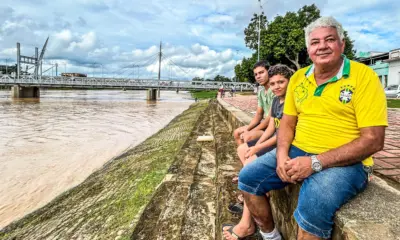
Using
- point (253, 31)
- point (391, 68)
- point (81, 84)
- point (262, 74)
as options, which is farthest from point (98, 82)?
point (262, 74)

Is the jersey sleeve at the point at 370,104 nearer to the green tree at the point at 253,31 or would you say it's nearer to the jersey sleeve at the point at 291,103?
the jersey sleeve at the point at 291,103

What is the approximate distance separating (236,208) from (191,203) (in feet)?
1.82

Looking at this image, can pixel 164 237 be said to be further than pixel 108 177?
No

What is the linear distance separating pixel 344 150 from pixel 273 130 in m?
1.06

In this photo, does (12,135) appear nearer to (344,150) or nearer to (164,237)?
(164,237)

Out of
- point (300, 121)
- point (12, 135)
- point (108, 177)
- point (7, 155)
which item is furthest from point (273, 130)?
point (12, 135)

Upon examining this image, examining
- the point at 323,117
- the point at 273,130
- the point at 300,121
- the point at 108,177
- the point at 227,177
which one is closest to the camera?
the point at 323,117

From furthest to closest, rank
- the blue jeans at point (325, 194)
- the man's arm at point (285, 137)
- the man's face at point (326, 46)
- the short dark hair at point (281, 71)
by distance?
the short dark hair at point (281, 71)
the man's arm at point (285, 137)
the man's face at point (326, 46)
the blue jeans at point (325, 194)

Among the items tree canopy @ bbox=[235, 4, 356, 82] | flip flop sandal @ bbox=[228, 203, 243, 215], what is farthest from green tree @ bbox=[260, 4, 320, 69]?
flip flop sandal @ bbox=[228, 203, 243, 215]

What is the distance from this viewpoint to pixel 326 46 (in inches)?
62.9

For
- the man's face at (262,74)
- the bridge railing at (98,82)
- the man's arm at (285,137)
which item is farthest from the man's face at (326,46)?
the bridge railing at (98,82)

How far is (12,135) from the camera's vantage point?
10.7 m

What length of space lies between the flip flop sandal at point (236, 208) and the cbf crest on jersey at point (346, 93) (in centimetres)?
132

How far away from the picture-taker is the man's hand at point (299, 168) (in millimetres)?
1486
